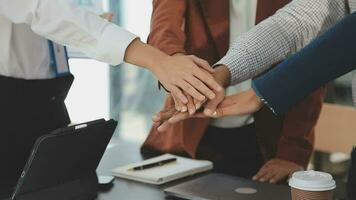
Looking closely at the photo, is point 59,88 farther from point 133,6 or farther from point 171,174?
point 133,6

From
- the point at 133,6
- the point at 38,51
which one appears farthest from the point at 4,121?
the point at 133,6

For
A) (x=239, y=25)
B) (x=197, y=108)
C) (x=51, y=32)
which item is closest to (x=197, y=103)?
(x=197, y=108)

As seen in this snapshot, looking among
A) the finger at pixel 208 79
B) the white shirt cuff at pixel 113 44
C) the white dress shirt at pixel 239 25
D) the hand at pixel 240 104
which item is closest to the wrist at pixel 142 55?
the white shirt cuff at pixel 113 44

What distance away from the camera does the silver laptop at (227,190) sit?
1263 millimetres

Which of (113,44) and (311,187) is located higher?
(113,44)

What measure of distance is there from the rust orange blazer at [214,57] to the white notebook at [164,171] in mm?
155

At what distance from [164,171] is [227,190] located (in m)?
0.25

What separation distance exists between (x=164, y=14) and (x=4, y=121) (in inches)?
24.4

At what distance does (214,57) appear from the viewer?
5.82 ft

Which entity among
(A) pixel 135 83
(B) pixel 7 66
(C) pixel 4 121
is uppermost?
(B) pixel 7 66

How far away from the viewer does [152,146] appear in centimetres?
185

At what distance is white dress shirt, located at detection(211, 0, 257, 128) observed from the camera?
1754 millimetres

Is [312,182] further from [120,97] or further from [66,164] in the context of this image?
[120,97]

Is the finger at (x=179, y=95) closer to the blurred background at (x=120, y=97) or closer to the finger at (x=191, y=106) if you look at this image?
the finger at (x=191, y=106)
